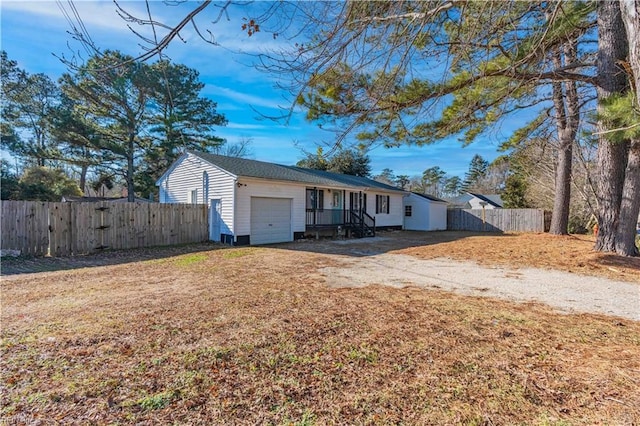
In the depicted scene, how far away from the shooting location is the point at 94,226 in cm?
968

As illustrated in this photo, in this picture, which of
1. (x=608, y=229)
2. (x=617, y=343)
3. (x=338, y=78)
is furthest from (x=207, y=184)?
(x=608, y=229)

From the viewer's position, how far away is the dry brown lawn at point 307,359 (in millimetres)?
2051

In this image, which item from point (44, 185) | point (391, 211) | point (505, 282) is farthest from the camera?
point (391, 211)

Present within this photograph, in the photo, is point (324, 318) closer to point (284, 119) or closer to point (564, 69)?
point (284, 119)

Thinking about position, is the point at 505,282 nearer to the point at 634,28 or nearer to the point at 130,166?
the point at 634,28

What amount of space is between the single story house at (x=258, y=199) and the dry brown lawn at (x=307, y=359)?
6962 millimetres

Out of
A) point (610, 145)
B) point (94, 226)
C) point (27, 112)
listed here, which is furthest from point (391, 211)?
point (27, 112)

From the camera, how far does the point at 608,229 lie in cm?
827

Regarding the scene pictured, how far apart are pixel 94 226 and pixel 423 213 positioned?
18643mm

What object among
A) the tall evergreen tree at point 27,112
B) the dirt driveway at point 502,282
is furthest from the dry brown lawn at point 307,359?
the tall evergreen tree at point 27,112

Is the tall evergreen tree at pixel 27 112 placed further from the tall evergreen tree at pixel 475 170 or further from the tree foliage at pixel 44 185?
the tall evergreen tree at pixel 475 170

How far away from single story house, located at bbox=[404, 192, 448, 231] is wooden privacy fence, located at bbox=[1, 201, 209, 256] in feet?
48.2

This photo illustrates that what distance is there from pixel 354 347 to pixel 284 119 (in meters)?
2.58

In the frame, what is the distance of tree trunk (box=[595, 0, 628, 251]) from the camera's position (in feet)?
21.9
